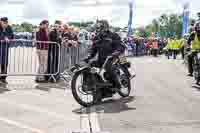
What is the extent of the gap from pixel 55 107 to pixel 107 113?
3.78 ft

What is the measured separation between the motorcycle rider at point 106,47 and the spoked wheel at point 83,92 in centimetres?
56

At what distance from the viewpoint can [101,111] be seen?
8711 mm

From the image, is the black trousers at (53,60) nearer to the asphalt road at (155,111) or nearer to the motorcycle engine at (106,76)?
the asphalt road at (155,111)

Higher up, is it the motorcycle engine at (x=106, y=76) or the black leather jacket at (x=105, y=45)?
the black leather jacket at (x=105, y=45)

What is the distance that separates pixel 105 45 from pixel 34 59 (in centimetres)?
462

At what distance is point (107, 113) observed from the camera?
8516 mm

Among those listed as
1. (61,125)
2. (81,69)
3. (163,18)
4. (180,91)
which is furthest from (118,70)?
(163,18)

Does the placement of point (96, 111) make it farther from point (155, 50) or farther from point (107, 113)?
point (155, 50)

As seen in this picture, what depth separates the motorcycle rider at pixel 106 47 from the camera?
31.7ft

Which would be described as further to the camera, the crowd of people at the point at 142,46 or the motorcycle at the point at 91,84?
the crowd of people at the point at 142,46

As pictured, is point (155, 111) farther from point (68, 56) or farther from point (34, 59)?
point (34, 59)

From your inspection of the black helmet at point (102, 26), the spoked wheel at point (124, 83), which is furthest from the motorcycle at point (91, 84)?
the black helmet at point (102, 26)

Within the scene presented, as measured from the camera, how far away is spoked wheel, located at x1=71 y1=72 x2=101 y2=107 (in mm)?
9057

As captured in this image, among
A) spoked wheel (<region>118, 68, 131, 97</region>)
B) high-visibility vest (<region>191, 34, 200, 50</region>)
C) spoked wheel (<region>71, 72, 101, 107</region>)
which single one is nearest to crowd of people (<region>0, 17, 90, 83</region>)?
spoked wheel (<region>118, 68, 131, 97</region>)
